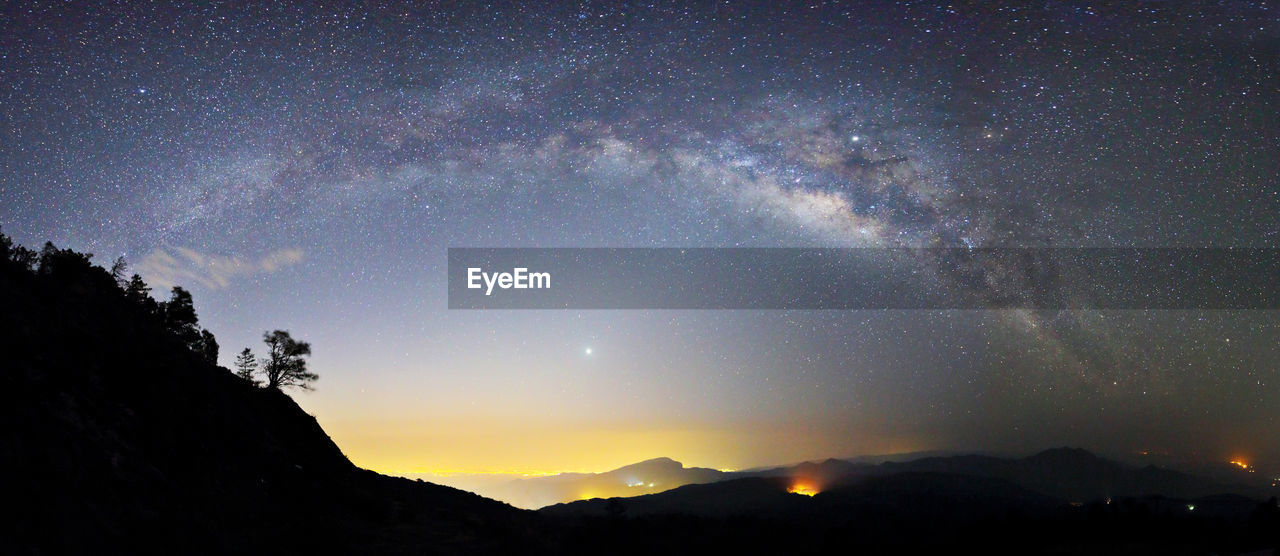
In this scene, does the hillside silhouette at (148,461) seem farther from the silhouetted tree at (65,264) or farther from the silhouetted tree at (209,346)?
the silhouetted tree at (209,346)

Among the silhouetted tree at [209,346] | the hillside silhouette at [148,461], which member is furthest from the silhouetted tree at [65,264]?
the silhouetted tree at [209,346]

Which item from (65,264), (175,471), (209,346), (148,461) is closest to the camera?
(148,461)

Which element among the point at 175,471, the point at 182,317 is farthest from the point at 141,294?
the point at 175,471

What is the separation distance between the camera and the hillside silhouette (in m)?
14.7

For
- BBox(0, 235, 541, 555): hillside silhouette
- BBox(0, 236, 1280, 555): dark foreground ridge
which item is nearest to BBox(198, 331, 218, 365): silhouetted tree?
BBox(0, 236, 1280, 555): dark foreground ridge

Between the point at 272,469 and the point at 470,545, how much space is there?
9.54 m

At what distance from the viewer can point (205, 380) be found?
30.2 meters

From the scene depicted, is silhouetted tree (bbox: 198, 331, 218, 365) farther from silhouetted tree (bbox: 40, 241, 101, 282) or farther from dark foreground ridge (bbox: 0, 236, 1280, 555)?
silhouetted tree (bbox: 40, 241, 101, 282)

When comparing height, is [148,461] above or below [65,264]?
below

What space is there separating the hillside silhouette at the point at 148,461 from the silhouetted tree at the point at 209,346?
30.2 feet

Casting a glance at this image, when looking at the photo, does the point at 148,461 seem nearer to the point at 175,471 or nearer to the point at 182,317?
the point at 175,471

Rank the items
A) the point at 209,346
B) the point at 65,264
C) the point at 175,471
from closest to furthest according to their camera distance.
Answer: the point at 175,471
the point at 65,264
the point at 209,346

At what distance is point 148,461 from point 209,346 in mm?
31682

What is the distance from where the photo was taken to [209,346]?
150 ft
